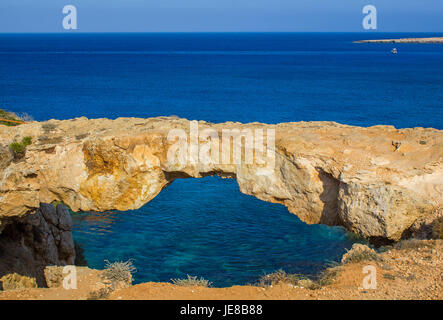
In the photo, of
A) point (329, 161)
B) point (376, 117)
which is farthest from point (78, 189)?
point (376, 117)

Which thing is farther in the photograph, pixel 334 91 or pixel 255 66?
pixel 255 66

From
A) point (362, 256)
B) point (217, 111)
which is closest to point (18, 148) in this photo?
point (362, 256)

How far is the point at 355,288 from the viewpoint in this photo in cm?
1088

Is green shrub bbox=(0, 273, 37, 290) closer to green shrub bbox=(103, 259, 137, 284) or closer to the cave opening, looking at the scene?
green shrub bbox=(103, 259, 137, 284)

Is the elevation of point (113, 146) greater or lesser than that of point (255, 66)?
lesser

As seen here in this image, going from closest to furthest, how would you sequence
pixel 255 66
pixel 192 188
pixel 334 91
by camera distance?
pixel 192 188
pixel 334 91
pixel 255 66

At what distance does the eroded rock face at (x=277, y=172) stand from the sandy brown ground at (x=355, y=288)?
833 millimetres

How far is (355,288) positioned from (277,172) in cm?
385

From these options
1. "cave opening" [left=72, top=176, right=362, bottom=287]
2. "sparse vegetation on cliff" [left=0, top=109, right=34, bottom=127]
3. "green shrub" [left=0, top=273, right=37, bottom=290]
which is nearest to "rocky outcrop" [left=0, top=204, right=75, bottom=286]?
"green shrub" [left=0, top=273, right=37, bottom=290]

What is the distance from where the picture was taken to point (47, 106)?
190ft

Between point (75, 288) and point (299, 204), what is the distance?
710cm

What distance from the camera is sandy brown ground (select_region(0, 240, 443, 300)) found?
1040 cm

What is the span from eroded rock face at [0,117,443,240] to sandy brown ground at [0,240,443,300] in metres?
0.83
